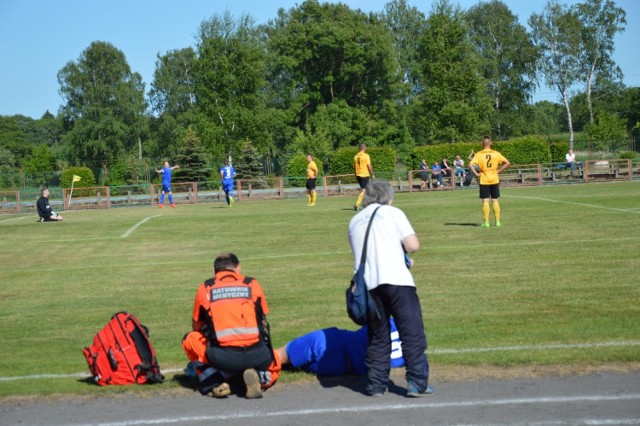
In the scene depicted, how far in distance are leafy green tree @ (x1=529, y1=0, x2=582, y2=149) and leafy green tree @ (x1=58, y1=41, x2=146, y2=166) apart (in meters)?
42.2

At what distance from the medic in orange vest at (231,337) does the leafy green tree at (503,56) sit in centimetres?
8191

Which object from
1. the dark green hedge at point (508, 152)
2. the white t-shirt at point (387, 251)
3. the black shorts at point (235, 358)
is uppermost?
the dark green hedge at point (508, 152)

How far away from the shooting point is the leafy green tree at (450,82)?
66625 mm

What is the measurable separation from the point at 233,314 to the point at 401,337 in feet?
4.78

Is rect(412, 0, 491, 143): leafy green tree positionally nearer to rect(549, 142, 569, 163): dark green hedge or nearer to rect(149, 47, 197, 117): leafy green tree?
rect(549, 142, 569, 163): dark green hedge

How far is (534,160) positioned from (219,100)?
2662 cm

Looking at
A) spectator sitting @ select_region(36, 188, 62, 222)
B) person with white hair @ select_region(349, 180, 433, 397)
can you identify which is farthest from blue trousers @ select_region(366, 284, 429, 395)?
spectator sitting @ select_region(36, 188, 62, 222)

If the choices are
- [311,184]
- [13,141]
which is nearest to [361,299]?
[311,184]

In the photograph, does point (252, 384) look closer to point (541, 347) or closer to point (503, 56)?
point (541, 347)

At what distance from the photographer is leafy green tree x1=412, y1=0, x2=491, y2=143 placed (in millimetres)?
66625

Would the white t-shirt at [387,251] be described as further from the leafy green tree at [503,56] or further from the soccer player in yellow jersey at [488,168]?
the leafy green tree at [503,56]

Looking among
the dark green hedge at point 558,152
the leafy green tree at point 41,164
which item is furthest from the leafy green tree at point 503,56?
the leafy green tree at point 41,164

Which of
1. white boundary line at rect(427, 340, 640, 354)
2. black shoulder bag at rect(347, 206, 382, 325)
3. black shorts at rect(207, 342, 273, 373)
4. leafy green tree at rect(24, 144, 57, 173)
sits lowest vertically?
white boundary line at rect(427, 340, 640, 354)

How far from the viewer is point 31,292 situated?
14.4 metres
